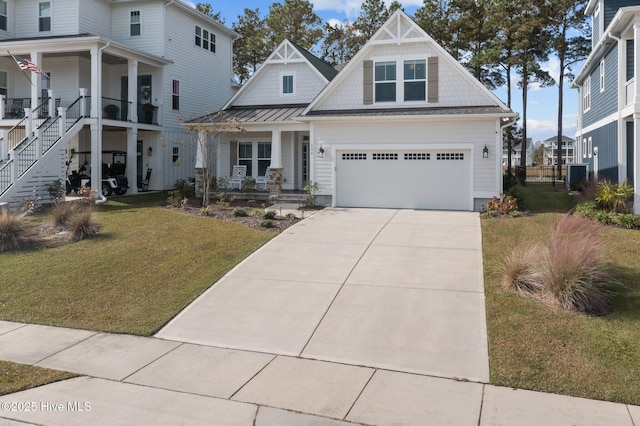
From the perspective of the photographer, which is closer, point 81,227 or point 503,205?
point 81,227

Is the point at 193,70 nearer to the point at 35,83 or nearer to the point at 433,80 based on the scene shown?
the point at 35,83

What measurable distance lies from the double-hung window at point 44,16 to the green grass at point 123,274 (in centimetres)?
1434

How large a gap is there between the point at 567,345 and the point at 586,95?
22988 mm

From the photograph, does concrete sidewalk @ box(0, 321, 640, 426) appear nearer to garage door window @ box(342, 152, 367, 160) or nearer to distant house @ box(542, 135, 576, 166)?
garage door window @ box(342, 152, 367, 160)

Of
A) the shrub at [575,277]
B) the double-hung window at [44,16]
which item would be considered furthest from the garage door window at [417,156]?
the double-hung window at [44,16]

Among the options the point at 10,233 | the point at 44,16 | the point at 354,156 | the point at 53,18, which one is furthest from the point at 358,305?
the point at 44,16

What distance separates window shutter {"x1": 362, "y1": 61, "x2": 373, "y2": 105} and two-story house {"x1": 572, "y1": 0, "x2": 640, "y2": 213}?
7536 mm

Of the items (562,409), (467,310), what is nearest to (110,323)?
(467,310)

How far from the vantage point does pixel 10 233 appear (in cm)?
1111

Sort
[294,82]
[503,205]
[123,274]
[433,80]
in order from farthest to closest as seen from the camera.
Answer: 1. [294,82]
2. [433,80]
3. [503,205]
4. [123,274]

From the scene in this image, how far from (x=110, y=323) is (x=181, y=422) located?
3222 millimetres

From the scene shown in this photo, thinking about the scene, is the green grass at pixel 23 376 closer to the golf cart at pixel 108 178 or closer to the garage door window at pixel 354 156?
the garage door window at pixel 354 156

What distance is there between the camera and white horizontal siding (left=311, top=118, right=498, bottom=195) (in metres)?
16.0

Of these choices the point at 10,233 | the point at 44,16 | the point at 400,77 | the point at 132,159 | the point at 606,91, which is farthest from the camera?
the point at 44,16
